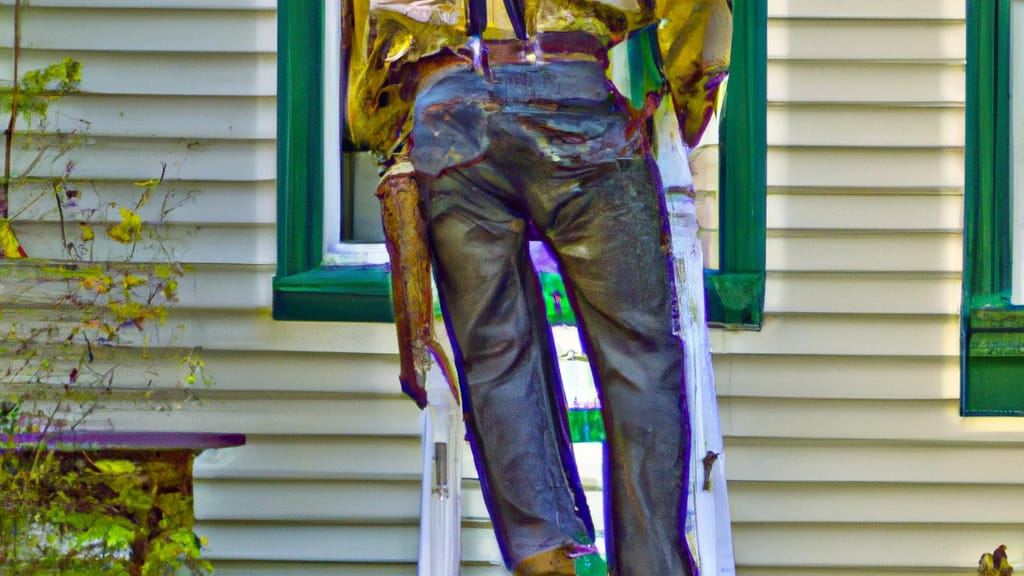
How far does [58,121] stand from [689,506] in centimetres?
225

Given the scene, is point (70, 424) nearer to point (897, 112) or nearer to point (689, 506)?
point (689, 506)

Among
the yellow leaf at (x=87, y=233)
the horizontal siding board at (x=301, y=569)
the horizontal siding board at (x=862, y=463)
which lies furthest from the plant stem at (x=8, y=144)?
the horizontal siding board at (x=862, y=463)

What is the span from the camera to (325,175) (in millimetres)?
3812

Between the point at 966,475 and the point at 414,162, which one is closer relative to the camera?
the point at 414,162

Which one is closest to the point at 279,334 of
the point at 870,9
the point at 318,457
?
the point at 318,457

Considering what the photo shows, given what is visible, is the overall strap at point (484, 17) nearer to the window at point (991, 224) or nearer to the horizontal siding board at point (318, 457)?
the horizontal siding board at point (318, 457)

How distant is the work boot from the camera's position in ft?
8.34

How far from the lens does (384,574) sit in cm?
379

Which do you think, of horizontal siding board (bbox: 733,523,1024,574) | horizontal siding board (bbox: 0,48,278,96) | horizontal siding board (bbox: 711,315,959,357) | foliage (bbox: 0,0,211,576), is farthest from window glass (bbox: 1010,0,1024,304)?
foliage (bbox: 0,0,211,576)

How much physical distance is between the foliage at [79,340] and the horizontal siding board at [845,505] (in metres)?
1.55

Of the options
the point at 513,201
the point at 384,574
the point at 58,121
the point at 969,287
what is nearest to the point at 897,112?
the point at 969,287

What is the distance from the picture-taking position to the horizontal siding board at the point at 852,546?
3812 mm

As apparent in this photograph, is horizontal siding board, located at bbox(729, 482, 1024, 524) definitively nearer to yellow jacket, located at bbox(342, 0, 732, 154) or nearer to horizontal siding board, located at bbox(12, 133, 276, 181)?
yellow jacket, located at bbox(342, 0, 732, 154)

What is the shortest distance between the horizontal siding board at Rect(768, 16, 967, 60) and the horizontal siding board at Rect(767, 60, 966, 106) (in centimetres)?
2
